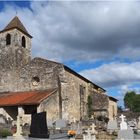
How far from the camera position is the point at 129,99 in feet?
235

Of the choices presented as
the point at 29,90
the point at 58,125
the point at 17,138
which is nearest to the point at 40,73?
the point at 29,90

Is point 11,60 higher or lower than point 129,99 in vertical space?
higher

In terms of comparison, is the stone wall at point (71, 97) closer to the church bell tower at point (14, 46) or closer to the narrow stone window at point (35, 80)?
the narrow stone window at point (35, 80)

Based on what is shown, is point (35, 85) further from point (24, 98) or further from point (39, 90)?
point (24, 98)

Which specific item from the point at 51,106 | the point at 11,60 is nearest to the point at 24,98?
the point at 51,106

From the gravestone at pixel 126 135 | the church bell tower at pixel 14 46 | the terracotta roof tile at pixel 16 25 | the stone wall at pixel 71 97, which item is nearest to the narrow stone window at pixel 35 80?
the church bell tower at pixel 14 46

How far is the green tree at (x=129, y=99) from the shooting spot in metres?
68.8

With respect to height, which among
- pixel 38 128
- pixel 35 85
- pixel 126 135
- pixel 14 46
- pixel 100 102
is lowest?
pixel 126 135

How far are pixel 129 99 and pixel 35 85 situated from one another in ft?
139

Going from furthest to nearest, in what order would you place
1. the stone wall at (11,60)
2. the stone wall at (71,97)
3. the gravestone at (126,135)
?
the stone wall at (11,60)
the stone wall at (71,97)
the gravestone at (126,135)

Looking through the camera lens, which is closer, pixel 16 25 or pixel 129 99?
pixel 16 25

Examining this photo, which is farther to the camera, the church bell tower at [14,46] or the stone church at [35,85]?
the church bell tower at [14,46]

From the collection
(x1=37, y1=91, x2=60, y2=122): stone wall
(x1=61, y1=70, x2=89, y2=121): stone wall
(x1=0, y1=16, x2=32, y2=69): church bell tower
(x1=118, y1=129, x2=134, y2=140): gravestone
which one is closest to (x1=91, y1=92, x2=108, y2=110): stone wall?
(x1=61, y1=70, x2=89, y2=121): stone wall

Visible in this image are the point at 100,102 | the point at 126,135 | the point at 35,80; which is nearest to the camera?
the point at 126,135
